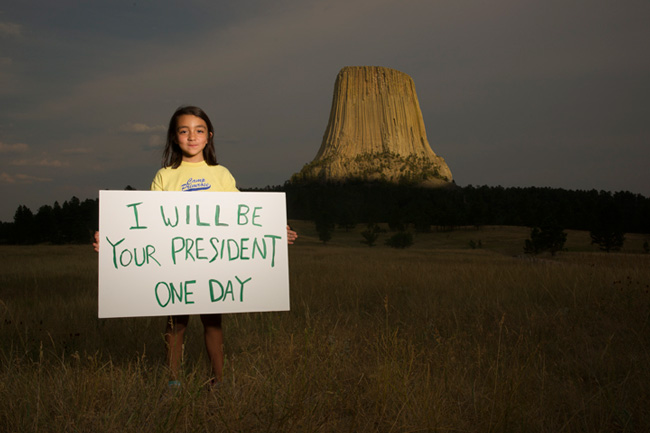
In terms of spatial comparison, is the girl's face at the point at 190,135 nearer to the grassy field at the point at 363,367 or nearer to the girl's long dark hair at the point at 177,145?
the girl's long dark hair at the point at 177,145

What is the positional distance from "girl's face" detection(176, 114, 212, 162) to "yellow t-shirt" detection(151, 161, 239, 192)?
0.08 m

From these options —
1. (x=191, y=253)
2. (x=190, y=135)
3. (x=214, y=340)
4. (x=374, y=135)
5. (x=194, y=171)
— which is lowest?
(x=214, y=340)

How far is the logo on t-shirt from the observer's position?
334 centimetres

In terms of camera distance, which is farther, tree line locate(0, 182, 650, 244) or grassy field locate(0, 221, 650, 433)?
tree line locate(0, 182, 650, 244)

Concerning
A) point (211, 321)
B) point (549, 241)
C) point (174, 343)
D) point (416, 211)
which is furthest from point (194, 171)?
point (416, 211)

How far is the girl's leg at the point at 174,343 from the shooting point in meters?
3.06

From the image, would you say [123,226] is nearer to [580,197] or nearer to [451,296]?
[451,296]

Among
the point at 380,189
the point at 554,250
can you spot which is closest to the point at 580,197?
the point at 380,189

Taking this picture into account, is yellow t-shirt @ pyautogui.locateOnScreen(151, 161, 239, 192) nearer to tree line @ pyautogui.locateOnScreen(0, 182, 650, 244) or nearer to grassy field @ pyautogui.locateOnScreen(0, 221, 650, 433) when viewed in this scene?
grassy field @ pyautogui.locateOnScreen(0, 221, 650, 433)

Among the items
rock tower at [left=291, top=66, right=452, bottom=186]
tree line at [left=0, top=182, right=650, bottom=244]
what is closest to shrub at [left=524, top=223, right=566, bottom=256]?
tree line at [left=0, top=182, right=650, bottom=244]

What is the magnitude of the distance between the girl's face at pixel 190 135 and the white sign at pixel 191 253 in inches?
23.5

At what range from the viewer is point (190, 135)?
3.36 metres

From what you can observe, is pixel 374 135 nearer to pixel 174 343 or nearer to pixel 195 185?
pixel 195 185

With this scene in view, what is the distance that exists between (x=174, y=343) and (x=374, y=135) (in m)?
133
